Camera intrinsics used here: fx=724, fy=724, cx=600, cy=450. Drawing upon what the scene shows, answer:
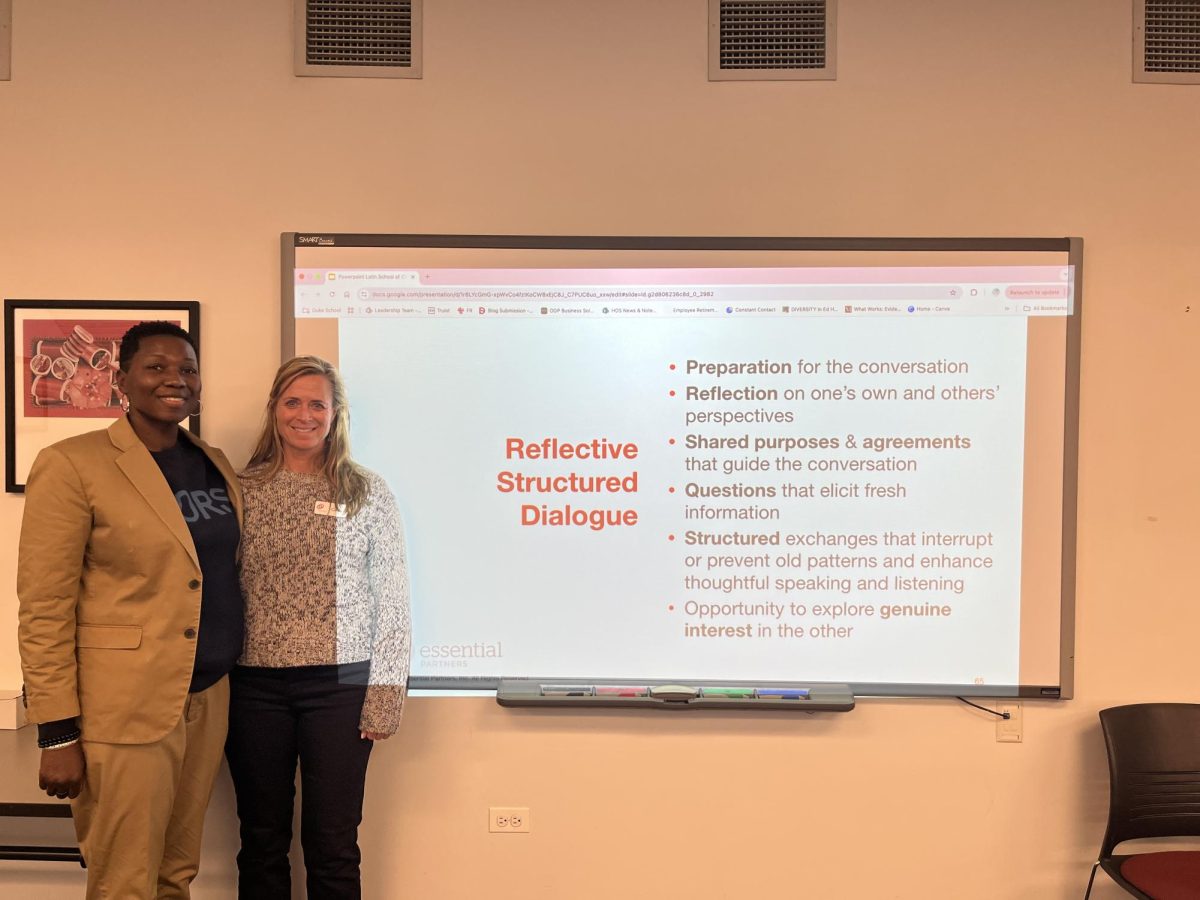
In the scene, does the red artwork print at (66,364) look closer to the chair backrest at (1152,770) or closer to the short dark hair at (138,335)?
the short dark hair at (138,335)

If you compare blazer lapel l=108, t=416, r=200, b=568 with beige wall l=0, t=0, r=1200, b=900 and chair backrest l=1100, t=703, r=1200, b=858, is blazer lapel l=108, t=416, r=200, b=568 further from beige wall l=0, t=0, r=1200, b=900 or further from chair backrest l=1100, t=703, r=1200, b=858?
chair backrest l=1100, t=703, r=1200, b=858

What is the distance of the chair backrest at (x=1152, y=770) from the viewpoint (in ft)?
6.69

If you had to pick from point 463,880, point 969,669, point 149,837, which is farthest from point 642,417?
point 149,837

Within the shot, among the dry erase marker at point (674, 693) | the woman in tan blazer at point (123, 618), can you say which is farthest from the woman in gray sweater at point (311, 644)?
the dry erase marker at point (674, 693)

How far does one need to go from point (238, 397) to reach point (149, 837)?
1.18m

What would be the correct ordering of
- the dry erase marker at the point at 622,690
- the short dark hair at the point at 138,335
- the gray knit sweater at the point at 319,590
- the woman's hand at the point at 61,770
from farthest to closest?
the dry erase marker at the point at 622,690, the gray knit sweater at the point at 319,590, the short dark hair at the point at 138,335, the woman's hand at the point at 61,770

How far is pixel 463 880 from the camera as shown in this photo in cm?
219

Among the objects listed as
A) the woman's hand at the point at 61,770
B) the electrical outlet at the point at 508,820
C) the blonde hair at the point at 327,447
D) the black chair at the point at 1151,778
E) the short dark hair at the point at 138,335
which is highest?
the short dark hair at the point at 138,335

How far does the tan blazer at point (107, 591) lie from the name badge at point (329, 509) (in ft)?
1.05

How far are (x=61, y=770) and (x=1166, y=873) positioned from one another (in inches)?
110

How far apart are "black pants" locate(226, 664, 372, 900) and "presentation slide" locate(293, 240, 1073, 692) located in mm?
310

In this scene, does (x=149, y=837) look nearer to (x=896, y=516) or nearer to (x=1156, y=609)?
(x=896, y=516)

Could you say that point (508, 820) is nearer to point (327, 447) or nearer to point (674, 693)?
point (674, 693)

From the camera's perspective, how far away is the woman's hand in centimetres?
166
